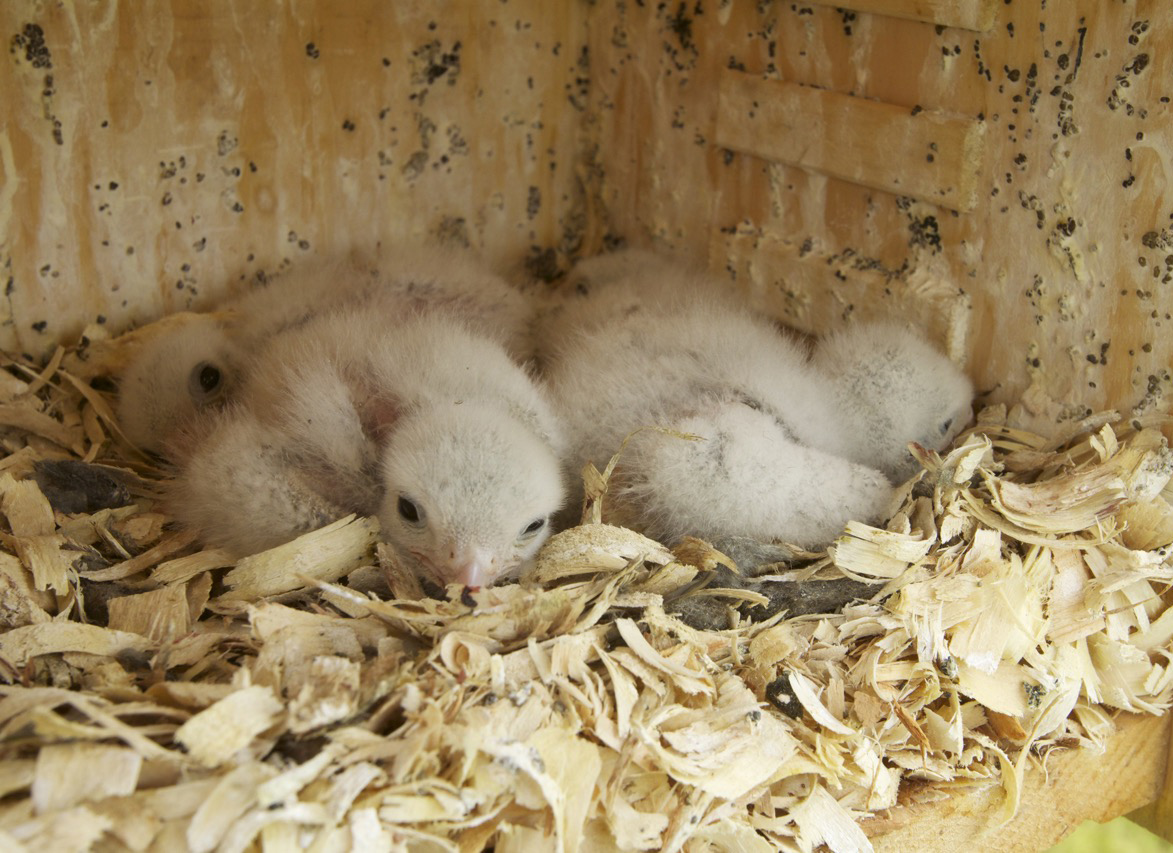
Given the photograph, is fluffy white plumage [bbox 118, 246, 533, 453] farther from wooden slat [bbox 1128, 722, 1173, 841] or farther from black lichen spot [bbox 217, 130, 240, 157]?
wooden slat [bbox 1128, 722, 1173, 841]

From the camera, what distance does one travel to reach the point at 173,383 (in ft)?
6.59

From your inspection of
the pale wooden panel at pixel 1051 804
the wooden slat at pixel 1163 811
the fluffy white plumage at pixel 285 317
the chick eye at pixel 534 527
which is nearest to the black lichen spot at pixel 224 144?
the fluffy white plumage at pixel 285 317

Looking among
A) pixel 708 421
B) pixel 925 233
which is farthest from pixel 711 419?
pixel 925 233

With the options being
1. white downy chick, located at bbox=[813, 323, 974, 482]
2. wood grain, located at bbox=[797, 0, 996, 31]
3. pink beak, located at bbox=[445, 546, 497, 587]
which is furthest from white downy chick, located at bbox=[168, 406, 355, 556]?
wood grain, located at bbox=[797, 0, 996, 31]

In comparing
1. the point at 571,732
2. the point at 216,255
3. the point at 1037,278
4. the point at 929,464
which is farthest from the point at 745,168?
the point at 571,732

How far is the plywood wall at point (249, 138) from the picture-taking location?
6.47 ft

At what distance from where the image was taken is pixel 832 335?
2053 millimetres

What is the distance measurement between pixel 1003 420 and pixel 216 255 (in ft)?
5.15

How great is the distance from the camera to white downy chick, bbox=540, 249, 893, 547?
1.66 meters

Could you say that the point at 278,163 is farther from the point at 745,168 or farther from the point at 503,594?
the point at 503,594

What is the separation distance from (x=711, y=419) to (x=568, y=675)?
50 centimetres

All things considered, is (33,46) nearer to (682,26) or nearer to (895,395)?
(682,26)

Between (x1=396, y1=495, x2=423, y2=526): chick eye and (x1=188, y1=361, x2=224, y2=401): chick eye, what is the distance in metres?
0.62

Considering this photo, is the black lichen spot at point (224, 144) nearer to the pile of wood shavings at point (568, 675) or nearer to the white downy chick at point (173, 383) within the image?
the white downy chick at point (173, 383)
